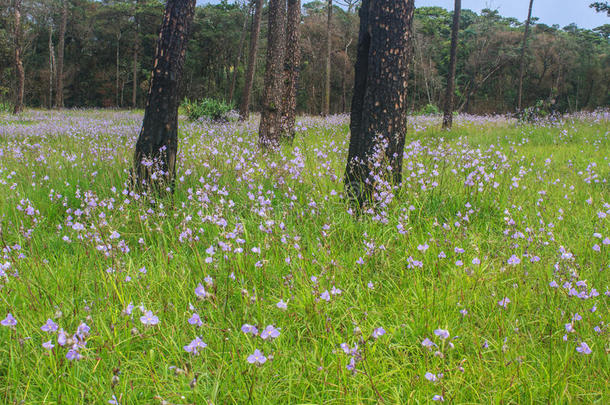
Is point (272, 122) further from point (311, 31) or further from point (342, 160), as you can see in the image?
point (311, 31)

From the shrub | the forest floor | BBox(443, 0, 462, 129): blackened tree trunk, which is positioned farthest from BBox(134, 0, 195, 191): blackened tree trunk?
the shrub

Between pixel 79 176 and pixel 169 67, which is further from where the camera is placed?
pixel 79 176

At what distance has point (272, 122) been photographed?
8.66 m

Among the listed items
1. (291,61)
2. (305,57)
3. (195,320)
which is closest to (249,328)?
(195,320)

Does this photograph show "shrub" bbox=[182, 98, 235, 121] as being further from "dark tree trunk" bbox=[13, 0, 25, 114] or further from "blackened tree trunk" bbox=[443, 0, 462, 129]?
"dark tree trunk" bbox=[13, 0, 25, 114]

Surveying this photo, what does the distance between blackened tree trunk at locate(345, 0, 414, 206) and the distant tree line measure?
31.6 metres

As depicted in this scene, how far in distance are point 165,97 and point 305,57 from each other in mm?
35589

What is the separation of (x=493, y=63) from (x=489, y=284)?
42030 millimetres

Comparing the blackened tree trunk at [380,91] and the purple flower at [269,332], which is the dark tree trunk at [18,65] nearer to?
the blackened tree trunk at [380,91]

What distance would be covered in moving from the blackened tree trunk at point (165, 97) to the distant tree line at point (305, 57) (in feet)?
102

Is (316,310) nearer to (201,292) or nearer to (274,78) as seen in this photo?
(201,292)

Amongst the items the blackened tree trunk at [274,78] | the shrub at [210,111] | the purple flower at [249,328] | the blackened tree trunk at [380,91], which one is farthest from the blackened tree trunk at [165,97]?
the shrub at [210,111]

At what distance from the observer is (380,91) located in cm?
418

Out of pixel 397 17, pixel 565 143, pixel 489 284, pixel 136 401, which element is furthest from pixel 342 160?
pixel 565 143
